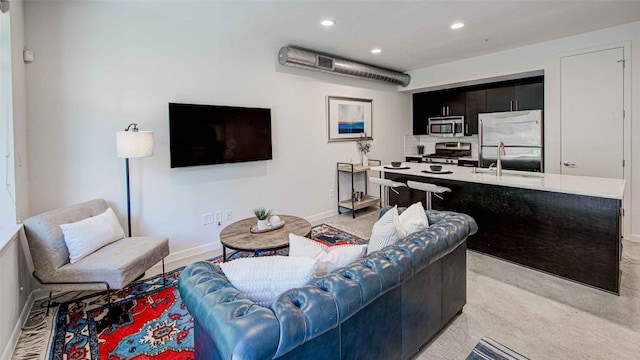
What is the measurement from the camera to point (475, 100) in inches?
226

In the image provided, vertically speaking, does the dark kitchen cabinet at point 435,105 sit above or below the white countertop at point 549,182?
above

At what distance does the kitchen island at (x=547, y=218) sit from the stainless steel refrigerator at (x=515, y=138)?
5.19 ft

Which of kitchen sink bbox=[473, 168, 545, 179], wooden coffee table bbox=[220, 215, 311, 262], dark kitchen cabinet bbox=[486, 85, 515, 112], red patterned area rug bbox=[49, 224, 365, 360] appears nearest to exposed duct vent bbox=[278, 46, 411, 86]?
dark kitchen cabinet bbox=[486, 85, 515, 112]

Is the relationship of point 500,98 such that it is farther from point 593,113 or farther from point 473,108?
point 593,113

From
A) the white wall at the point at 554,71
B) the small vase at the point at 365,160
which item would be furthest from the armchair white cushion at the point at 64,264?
the white wall at the point at 554,71

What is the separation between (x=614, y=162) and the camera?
13.2ft

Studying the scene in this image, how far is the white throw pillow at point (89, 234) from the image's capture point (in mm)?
2438

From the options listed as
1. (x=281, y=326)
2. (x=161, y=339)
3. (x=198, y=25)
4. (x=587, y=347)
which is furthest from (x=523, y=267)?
(x=198, y=25)

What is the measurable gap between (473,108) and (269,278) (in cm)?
567

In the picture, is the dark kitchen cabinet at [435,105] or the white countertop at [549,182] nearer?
the white countertop at [549,182]

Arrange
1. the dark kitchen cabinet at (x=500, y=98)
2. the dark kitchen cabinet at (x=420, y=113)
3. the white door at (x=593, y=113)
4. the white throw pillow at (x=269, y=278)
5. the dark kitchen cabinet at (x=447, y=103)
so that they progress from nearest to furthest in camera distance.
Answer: the white throw pillow at (x=269, y=278) < the white door at (x=593, y=113) < the dark kitchen cabinet at (x=500, y=98) < the dark kitchen cabinet at (x=447, y=103) < the dark kitchen cabinet at (x=420, y=113)

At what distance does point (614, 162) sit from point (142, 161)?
18.9ft

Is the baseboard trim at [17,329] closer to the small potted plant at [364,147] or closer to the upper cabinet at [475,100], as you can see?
the small potted plant at [364,147]

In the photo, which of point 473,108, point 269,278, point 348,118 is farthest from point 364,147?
point 269,278
